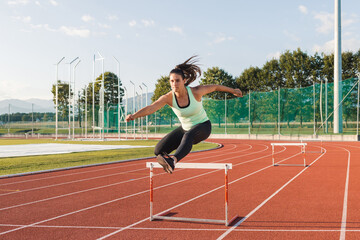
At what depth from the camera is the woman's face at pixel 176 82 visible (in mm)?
4254

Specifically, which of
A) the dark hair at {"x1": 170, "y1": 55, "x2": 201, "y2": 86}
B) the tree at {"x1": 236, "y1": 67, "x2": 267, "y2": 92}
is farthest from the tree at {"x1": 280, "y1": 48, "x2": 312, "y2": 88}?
the dark hair at {"x1": 170, "y1": 55, "x2": 201, "y2": 86}

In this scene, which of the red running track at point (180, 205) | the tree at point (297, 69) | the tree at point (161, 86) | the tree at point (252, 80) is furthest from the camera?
the tree at point (161, 86)

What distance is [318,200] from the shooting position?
7477 millimetres

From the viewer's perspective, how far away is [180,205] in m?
7.01

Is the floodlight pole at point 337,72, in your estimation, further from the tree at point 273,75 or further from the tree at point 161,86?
the tree at point 161,86

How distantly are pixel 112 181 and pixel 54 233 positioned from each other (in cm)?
499

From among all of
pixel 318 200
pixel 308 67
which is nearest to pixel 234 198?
pixel 318 200

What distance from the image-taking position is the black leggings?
4.19 meters

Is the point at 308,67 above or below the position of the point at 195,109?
above

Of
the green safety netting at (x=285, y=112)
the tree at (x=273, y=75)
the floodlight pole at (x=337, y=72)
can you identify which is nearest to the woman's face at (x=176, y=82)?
the green safety netting at (x=285, y=112)

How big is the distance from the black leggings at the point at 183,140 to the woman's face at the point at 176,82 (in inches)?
20.7

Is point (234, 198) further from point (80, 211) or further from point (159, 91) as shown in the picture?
point (159, 91)

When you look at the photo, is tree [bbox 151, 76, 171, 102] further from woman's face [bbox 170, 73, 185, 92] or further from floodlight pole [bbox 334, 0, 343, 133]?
woman's face [bbox 170, 73, 185, 92]

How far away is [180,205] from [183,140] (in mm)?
3125
